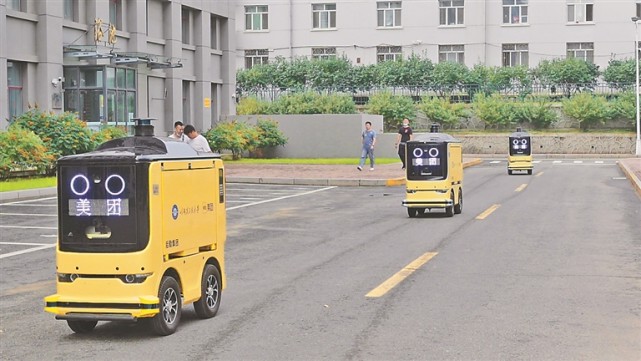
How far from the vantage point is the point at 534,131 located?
2334 inches

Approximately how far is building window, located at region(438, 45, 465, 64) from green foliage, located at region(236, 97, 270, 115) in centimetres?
1688

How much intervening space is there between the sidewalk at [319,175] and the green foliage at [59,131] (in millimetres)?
4100

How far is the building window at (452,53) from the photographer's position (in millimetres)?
65875

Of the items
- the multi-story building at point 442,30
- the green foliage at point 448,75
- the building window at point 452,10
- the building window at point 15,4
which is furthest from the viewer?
the building window at point 452,10

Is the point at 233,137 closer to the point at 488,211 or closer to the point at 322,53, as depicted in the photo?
the point at 488,211

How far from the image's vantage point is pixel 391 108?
56875 mm

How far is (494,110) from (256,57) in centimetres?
1941

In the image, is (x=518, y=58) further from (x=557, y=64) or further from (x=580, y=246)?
(x=580, y=246)

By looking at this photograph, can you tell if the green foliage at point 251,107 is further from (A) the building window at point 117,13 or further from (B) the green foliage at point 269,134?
(A) the building window at point 117,13

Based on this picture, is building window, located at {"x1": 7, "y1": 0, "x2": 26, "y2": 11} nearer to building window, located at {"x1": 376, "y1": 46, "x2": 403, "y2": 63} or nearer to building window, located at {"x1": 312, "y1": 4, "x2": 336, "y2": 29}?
building window, located at {"x1": 312, "y1": 4, "x2": 336, "y2": 29}

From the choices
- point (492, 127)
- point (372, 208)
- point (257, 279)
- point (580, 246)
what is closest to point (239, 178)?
point (372, 208)

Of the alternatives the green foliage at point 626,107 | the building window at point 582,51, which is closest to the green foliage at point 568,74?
the building window at point 582,51

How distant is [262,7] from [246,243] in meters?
55.2

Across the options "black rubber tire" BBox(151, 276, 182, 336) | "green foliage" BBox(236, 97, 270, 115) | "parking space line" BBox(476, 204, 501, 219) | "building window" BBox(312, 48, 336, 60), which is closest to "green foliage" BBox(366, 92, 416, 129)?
"green foliage" BBox(236, 97, 270, 115)
